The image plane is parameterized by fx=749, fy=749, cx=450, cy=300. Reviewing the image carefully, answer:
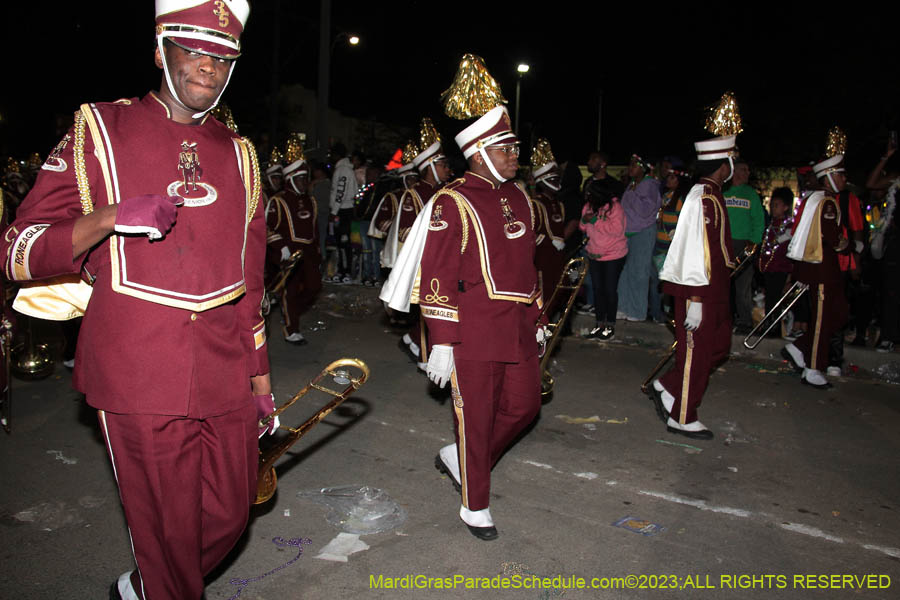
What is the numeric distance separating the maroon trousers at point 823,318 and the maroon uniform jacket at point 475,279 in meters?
4.37

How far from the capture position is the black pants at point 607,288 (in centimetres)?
986

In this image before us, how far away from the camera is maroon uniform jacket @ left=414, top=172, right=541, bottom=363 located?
400 centimetres

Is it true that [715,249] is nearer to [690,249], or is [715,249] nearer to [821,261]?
[690,249]

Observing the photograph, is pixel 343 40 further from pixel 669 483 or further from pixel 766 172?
pixel 669 483

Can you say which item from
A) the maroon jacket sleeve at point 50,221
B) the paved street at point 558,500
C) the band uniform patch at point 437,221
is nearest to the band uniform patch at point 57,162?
the maroon jacket sleeve at point 50,221

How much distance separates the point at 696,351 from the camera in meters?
5.83

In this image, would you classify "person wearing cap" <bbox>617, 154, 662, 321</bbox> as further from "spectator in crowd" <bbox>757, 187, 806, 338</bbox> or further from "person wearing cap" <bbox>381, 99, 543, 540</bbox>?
"person wearing cap" <bbox>381, 99, 543, 540</bbox>

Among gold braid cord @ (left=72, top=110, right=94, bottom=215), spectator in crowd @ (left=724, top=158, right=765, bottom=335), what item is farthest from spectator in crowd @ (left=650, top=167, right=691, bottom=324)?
gold braid cord @ (left=72, top=110, right=94, bottom=215)

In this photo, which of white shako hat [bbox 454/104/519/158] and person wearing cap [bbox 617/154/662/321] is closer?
white shako hat [bbox 454/104/519/158]

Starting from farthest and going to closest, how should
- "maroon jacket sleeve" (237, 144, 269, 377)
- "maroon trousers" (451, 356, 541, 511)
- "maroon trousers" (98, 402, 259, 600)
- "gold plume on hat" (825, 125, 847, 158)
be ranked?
"gold plume on hat" (825, 125, 847, 158)
"maroon trousers" (451, 356, 541, 511)
"maroon jacket sleeve" (237, 144, 269, 377)
"maroon trousers" (98, 402, 259, 600)

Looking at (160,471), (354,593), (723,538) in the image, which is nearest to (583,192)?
(723,538)

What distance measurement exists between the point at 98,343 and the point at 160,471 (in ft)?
1.59

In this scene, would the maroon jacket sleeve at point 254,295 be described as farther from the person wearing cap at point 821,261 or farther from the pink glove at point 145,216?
the person wearing cap at point 821,261

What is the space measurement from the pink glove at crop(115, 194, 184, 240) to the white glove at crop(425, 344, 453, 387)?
1.87m
